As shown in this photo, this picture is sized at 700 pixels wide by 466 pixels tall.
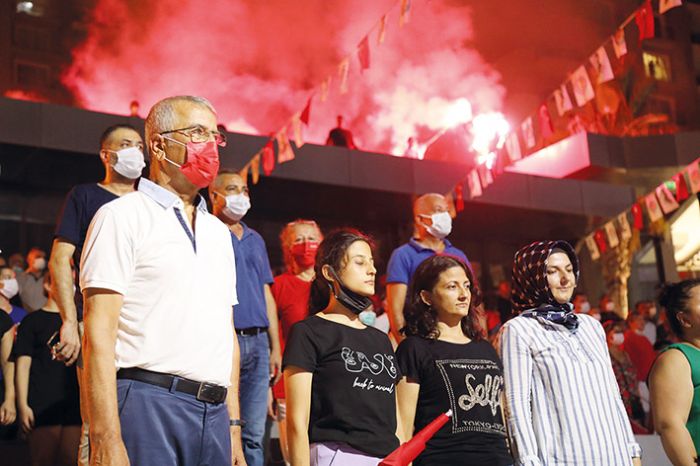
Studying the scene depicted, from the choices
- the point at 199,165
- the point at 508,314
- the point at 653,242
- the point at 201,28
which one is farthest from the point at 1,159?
the point at 653,242

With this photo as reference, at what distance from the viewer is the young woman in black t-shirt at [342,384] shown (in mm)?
3383

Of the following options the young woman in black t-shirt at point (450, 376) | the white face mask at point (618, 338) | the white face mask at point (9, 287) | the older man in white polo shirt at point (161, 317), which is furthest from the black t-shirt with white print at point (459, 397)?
the white face mask at point (618, 338)

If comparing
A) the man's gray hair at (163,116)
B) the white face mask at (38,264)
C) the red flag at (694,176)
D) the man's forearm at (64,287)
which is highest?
the red flag at (694,176)

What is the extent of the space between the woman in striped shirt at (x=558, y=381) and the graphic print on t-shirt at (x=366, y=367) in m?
0.52

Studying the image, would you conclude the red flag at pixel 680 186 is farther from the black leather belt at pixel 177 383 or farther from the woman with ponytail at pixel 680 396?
the black leather belt at pixel 177 383

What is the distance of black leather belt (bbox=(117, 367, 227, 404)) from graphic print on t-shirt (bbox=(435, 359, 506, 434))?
1.57 m

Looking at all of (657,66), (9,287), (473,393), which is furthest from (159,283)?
(657,66)

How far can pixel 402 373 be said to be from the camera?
392 cm

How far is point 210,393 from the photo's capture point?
8.21ft

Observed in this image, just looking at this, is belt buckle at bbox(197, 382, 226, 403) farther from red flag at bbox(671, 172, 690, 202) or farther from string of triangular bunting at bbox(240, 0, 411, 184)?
red flag at bbox(671, 172, 690, 202)

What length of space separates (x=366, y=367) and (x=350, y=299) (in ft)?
1.16

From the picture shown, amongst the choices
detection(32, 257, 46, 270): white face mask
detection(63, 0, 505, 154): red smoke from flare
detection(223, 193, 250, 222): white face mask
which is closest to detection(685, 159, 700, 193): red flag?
detection(63, 0, 505, 154): red smoke from flare

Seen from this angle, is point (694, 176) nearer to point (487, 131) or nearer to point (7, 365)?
point (487, 131)

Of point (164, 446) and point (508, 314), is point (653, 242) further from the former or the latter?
point (164, 446)
